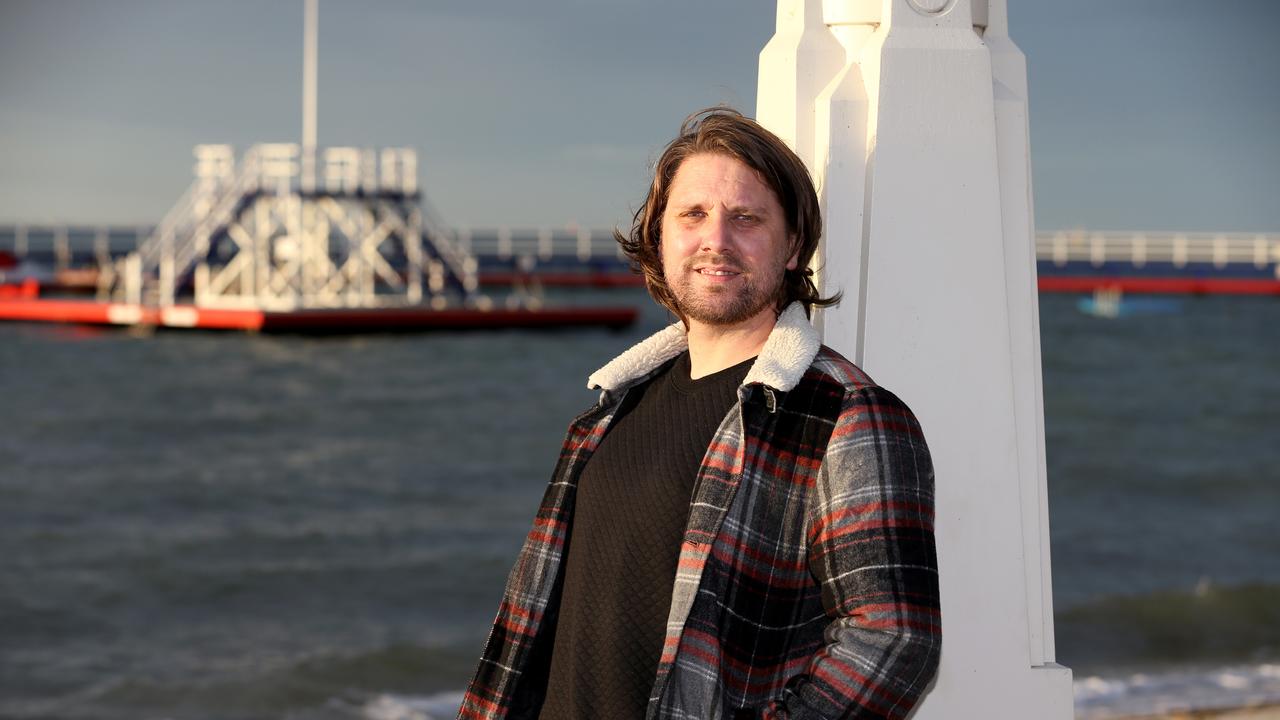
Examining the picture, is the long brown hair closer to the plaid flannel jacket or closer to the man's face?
Answer: the man's face

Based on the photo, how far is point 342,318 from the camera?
41.3 m

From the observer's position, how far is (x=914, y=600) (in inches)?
72.5

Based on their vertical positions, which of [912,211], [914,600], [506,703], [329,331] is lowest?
[506,703]

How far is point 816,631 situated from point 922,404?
0.47m

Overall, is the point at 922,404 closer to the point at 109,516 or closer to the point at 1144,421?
the point at 109,516

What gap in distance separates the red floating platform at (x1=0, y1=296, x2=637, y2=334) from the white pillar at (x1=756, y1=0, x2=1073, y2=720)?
129ft

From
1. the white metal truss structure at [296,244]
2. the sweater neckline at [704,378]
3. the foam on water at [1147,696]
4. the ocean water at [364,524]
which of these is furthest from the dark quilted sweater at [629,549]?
the white metal truss structure at [296,244]

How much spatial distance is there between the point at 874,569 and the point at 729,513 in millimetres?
200

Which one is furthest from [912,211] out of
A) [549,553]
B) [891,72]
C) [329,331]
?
[329,331]

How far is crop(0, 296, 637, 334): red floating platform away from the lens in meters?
41.0

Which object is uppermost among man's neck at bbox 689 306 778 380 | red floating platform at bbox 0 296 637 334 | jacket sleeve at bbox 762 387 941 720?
red floating platform at bbox 0 296 637 334

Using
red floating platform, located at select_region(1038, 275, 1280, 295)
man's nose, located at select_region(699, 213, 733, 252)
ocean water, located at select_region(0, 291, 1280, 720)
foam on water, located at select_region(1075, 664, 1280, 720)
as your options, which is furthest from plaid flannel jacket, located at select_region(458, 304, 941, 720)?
red floating platform, located at select_region(1038, 275, 1280, 295)

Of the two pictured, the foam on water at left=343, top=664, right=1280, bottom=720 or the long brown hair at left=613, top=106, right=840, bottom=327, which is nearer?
the long brown hair at left=613, top=106, right=840, bottom=327

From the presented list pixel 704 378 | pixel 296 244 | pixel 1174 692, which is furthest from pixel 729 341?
pixel 296 244
